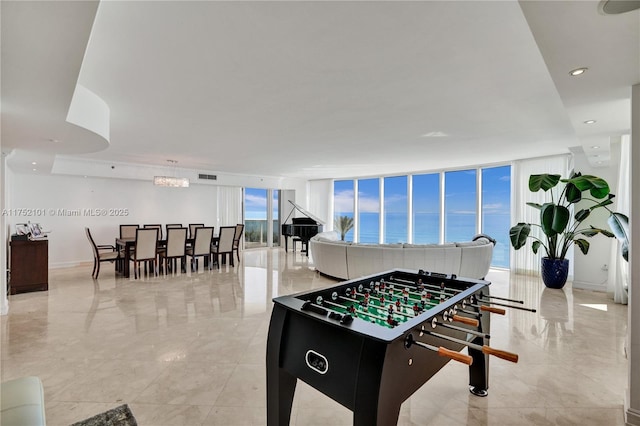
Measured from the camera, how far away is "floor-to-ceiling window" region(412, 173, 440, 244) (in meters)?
8.78

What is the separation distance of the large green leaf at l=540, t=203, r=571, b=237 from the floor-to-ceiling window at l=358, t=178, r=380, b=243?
206 inches

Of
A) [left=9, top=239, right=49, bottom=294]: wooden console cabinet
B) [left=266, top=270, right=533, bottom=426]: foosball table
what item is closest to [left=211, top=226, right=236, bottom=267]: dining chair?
[left=9, top=239, right=49, bottom=294]: wooden console cabinet

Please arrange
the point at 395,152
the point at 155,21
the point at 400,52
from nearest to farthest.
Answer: the point at 155,21, the point at 400,52, the point at 395,152

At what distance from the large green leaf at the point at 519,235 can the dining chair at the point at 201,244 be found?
6.25m

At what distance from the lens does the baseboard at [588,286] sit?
5233mm

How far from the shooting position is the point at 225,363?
2705 millimetres

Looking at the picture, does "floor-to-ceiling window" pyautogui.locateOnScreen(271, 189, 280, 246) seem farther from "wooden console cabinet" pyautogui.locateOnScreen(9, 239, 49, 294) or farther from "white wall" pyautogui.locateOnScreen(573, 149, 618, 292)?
"white wall" pyautogui.locateOnScreen(573, 149, 618, 292)

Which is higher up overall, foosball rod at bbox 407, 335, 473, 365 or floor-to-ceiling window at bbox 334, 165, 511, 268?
floor-to-ceiling window at bbox 334, 165, 511, 268

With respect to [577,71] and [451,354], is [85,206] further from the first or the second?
[577,71]

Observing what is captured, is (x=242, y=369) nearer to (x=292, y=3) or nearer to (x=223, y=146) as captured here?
(x=292, y=3)

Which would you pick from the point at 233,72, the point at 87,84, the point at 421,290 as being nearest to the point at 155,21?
the point at 233,72

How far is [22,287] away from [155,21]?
17.9ft

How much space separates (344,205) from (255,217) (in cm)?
323

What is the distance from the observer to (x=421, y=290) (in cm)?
237
